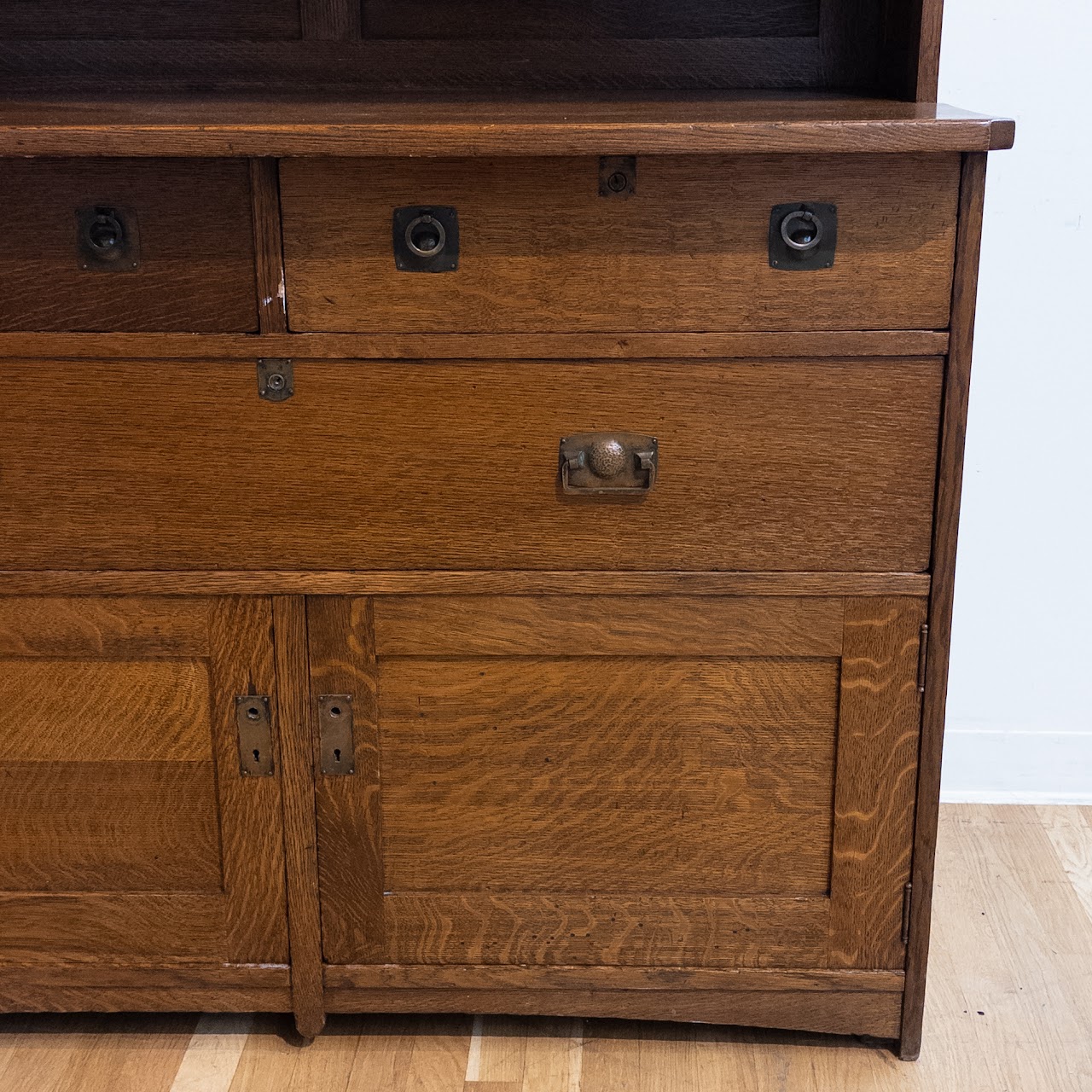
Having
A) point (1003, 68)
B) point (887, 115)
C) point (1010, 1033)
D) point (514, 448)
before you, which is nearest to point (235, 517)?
point (514, 448)

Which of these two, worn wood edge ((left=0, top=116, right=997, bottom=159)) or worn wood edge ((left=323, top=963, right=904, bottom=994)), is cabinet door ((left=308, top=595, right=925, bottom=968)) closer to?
worn wood edge ((left=323, top=963, right=904, bottom=994))

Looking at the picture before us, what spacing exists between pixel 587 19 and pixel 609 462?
0.68 meters

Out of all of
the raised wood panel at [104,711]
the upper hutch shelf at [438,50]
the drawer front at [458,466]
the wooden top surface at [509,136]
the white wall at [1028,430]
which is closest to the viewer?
the wooden top surface at [509,136]

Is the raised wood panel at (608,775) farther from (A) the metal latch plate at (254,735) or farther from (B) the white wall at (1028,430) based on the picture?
(B) the white wall at (1028,430)

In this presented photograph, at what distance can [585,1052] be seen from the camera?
149 cm

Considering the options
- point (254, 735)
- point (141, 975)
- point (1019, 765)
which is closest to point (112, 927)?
point (141, 975)

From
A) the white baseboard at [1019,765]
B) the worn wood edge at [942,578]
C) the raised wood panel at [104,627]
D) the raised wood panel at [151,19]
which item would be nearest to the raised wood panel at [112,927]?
the raised wood panel at [104,627]

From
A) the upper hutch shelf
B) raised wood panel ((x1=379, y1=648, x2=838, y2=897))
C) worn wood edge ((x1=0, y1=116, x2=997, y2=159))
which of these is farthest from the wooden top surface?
raised wood panel ((x1=379, y1=648, x2=838, y2=897))

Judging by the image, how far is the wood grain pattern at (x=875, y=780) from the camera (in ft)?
4.40

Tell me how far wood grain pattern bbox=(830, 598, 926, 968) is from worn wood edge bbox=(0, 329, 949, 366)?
0.27 meters

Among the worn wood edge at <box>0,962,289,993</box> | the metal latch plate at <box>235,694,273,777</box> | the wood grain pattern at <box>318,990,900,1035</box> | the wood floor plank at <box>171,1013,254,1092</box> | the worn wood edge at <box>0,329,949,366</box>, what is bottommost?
the wood floor plank at <box>171,1013,254,1092</box>

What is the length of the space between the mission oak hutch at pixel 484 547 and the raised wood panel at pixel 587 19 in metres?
0.15

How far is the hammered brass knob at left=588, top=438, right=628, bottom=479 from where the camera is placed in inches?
50.1

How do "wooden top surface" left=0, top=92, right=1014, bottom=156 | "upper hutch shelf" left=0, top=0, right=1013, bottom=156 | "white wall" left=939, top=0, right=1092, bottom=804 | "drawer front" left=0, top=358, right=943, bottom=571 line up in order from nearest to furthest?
1. "wooden top surface" left=0, top=92, right=1014, bottom=156
2. "drawer front" left=0, top=358, right=943, bottom=571
3. "upper hutch shelf" left=0, top=0, right=1013, bottom=156
4. "white wall" left=939, top=0, right=1092, bottom=804
